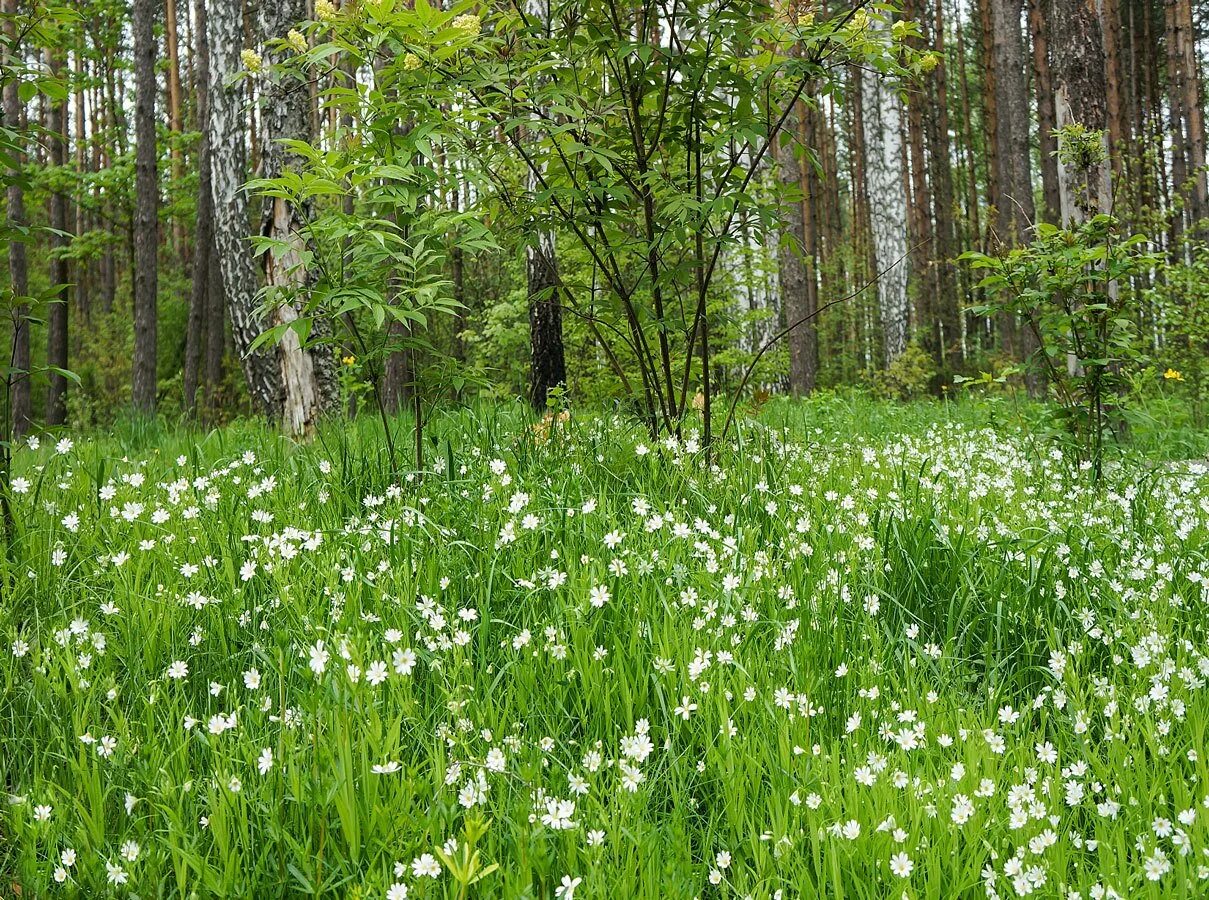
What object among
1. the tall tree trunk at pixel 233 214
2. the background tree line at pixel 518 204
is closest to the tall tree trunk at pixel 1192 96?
the background tree line at pixel 518 204

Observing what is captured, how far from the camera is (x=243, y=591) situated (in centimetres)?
256

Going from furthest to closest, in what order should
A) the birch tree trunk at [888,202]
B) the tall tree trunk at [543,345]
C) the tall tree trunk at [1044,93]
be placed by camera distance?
the tall tree trunk at [1044,93], the birch tree trunk at [888,202], the tall tree trunk at [543,345]

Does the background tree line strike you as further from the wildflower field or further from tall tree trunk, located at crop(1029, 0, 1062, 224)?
the wildflower field

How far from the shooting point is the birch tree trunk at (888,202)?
1355 centimetres

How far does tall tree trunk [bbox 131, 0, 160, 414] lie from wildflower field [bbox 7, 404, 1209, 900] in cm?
1077

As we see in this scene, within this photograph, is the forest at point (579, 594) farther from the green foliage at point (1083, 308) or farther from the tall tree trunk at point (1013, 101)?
the tall tree trunk at point (1013, 101)

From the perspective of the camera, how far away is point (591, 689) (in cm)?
214

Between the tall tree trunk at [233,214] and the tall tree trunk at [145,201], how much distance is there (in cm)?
750

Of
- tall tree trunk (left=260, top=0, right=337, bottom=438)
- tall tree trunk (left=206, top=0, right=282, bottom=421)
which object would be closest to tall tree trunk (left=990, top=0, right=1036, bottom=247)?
tall tree trunk (left=260, top=0, right=337, bottom=438)

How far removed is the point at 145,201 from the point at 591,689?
543 inches

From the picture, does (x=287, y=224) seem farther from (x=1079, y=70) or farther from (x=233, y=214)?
(x=1079, y=70)

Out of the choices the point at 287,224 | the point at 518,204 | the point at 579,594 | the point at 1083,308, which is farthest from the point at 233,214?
the point at 1083,308

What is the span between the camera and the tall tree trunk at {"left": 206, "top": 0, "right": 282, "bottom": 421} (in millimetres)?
6008

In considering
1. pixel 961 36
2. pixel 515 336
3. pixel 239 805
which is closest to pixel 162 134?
pixel 515 336
